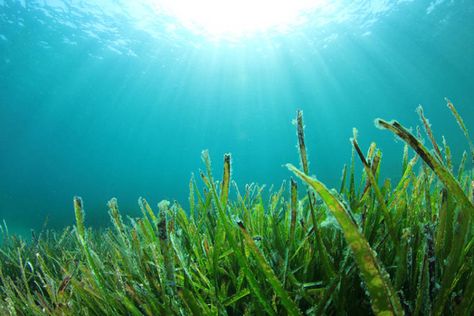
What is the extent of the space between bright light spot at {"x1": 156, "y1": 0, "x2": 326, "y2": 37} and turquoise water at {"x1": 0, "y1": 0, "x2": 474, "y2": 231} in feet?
2.85

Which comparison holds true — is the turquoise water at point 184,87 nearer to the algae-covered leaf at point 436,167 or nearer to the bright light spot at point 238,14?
the bright light spot at point 238,14

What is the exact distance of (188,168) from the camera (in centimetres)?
11012

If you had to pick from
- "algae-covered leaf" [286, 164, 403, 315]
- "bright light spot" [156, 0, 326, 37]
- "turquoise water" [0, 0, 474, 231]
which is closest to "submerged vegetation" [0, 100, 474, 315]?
"algae-covered leaf" [286, 164, 403, 315]

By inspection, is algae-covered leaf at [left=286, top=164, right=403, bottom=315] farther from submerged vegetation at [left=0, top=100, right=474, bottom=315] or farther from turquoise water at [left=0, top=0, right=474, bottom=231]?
turquoise water at [left=0, top=0, right=474, bottom=231]

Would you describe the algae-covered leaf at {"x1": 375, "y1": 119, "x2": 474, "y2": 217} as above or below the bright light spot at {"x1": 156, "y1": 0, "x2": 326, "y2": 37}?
below

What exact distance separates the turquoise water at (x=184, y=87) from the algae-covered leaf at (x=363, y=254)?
10.2 m

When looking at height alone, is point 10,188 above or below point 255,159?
above

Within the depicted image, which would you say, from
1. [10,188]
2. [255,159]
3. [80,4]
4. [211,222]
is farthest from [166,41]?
[10,188]

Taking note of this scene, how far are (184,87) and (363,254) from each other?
2467 inches

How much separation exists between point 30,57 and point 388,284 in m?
51.3

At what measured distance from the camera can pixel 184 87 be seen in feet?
198

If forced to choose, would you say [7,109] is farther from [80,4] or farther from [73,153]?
[80,4]

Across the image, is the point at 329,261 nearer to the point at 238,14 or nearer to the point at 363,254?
the point at 363,254

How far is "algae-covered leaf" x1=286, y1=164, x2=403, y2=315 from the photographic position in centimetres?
41
